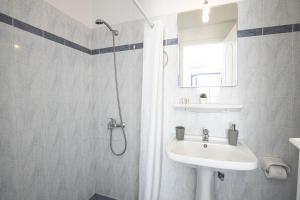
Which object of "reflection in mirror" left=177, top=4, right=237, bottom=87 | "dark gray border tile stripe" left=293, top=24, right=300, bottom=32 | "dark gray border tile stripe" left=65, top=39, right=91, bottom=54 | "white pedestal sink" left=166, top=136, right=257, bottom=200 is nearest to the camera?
"white pedestal sink" left=166, top=136, right=257, bottom=200

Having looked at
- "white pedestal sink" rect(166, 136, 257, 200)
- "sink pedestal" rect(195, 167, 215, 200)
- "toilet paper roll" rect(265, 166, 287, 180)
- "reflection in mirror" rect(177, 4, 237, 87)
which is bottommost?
"sink pedestal" rect(195, 167, 215, 200)

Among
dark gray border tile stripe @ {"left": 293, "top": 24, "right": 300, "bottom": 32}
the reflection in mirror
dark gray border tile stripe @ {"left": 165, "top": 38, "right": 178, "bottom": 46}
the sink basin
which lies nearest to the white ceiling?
the reflection in mirror

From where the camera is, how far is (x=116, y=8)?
5.72ft

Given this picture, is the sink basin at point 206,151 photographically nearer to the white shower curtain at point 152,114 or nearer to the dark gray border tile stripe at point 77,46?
the white shower curtain at point 152,114

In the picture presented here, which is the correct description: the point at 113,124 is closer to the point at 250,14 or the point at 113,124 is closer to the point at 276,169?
the point at 276,169

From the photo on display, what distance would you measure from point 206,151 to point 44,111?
4.80ft

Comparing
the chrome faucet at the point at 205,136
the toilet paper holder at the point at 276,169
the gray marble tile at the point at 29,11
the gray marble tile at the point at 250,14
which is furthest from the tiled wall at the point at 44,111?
the toilet paper holder at the point at 276,169

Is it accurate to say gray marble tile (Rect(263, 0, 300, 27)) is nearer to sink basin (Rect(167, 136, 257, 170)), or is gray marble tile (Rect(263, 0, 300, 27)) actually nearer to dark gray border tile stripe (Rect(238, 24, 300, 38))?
dark gray border tile stripe (Rect(238, 24, 300, 38))

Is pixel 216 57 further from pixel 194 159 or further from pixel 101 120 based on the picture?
pixel 101 120

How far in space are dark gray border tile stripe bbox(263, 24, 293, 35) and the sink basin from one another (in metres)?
0.96

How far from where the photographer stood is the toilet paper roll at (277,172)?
111cm

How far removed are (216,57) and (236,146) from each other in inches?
31.0

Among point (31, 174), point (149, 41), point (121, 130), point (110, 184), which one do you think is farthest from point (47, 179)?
point (149, 41)

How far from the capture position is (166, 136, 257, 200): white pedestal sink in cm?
92
